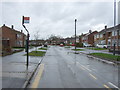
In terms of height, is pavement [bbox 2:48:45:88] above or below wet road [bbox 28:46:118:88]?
above

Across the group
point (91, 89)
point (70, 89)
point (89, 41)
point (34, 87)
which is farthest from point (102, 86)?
point (89, 41)

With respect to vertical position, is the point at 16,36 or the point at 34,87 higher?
the point at 16,36

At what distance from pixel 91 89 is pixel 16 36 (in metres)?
51.4

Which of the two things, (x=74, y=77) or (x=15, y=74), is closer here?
(x=74, y=77)

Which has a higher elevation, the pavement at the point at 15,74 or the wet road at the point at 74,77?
the pavement at the point at 15,74

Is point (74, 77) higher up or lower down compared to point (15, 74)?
lower down

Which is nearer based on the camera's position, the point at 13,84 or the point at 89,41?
the point at 13,84

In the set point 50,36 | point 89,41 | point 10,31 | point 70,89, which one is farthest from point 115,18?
point 50,36

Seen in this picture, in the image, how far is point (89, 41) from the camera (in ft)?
270

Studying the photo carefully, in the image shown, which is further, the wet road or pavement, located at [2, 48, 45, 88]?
the wet road

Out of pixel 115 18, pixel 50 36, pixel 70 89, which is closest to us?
pixel 70 89

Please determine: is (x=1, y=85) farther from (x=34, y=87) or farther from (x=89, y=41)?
(x=89, y=41)

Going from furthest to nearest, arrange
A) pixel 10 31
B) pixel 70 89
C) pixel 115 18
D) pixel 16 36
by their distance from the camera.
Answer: pixel 16 36 → pixel 10 31 → pixel 115 18 → pixel 70 89

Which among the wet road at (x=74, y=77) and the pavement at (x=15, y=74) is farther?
the wet road at (x=74, y=77)
